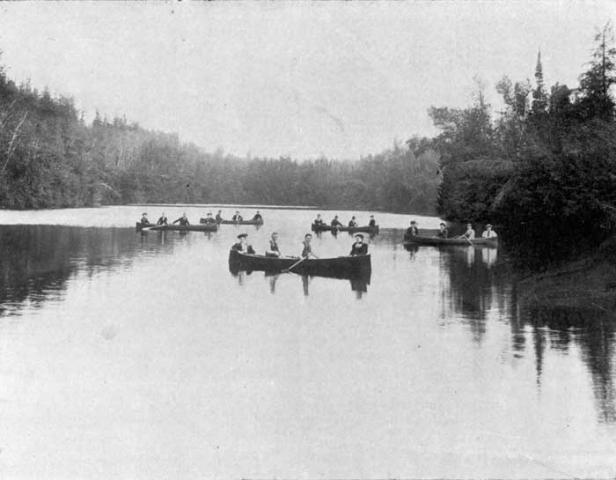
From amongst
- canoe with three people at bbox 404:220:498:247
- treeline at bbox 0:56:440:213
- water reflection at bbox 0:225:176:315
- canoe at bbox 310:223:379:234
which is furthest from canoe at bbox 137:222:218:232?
treeline at bbox 0:56:440:213

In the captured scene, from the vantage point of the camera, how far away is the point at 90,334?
1523 centimetres

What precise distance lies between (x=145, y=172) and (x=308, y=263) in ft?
311

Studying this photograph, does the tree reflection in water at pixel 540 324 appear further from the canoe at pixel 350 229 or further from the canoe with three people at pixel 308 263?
the canoe at pixel 350 229

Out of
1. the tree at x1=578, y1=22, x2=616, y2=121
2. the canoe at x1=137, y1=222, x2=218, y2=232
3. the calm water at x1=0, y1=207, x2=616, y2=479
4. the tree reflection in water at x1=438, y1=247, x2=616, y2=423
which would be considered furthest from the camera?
the canoe at x1=137, y1=222, x2=218, y2=232

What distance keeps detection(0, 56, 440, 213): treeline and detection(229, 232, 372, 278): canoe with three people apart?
49.4 metres

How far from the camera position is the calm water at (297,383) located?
868cm

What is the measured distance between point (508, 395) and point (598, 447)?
7.00 ft

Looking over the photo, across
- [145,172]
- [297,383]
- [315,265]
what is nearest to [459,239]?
[315,265]

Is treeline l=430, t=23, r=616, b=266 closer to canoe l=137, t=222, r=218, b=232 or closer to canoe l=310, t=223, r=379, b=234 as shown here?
canoe l=310, t=223, r=379, b=234

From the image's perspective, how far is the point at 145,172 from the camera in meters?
116

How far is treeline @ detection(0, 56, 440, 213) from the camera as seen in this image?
259 feet

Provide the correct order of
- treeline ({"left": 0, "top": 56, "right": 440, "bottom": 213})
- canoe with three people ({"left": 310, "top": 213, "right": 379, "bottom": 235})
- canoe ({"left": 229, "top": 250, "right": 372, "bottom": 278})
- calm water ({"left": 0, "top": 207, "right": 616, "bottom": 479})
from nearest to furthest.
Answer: calm water ({"left": 0, "top": 207, "right": 616, "bottom": 479}), canoe ({"left": 229, "top": 250, "right": 372, "bottom": 278}), canoe with three people ({"left": 310, "top": 213, "right": 379, "bottom": 235}), treeline ({"left": 0, "top": 56, "right": 440, "bottom": 213})

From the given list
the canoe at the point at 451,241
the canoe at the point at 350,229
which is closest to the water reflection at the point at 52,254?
the canoe at the point at 350,229

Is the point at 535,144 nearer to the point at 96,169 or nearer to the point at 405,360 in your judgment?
the point at 405,360
